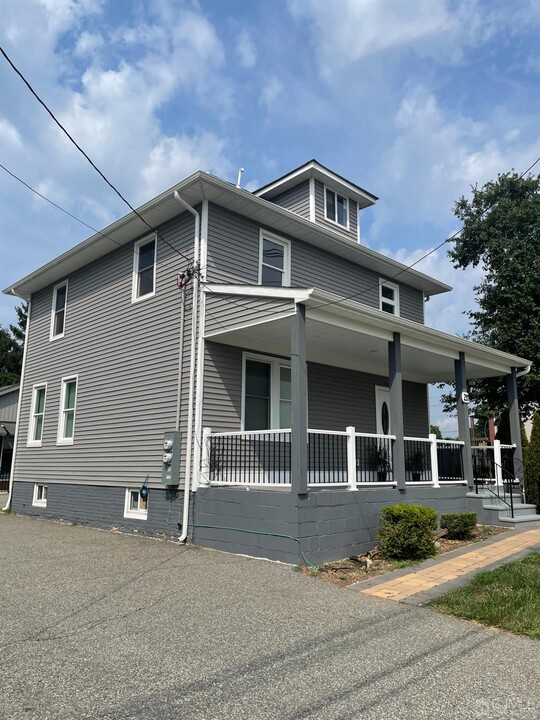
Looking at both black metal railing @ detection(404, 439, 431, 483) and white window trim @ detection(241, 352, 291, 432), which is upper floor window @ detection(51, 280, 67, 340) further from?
black metal railing @ detection(404, 439, 431, 483)

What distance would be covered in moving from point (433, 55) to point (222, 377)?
21.6 feet

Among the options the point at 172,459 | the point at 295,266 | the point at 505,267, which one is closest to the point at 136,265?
the point at 295,266

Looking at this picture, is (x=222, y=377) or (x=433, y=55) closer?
(x=433, y=55)

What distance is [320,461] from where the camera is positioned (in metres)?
10.3

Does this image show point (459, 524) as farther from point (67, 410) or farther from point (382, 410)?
point (67, 410)

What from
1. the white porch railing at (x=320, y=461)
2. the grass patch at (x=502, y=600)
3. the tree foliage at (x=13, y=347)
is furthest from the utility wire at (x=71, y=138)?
the tree foliage at (x=13, y=347)

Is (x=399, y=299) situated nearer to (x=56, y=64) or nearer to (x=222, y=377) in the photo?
(x=222, y=377)

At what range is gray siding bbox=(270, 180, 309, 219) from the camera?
14.6 m

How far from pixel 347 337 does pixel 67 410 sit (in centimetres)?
755

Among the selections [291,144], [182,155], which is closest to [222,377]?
[182,155]

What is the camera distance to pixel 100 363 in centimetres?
1265

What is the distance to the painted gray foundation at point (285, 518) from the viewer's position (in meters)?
7.79

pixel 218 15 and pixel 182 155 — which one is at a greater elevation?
pixel 218 15

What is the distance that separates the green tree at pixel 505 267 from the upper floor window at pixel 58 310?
14.3m
